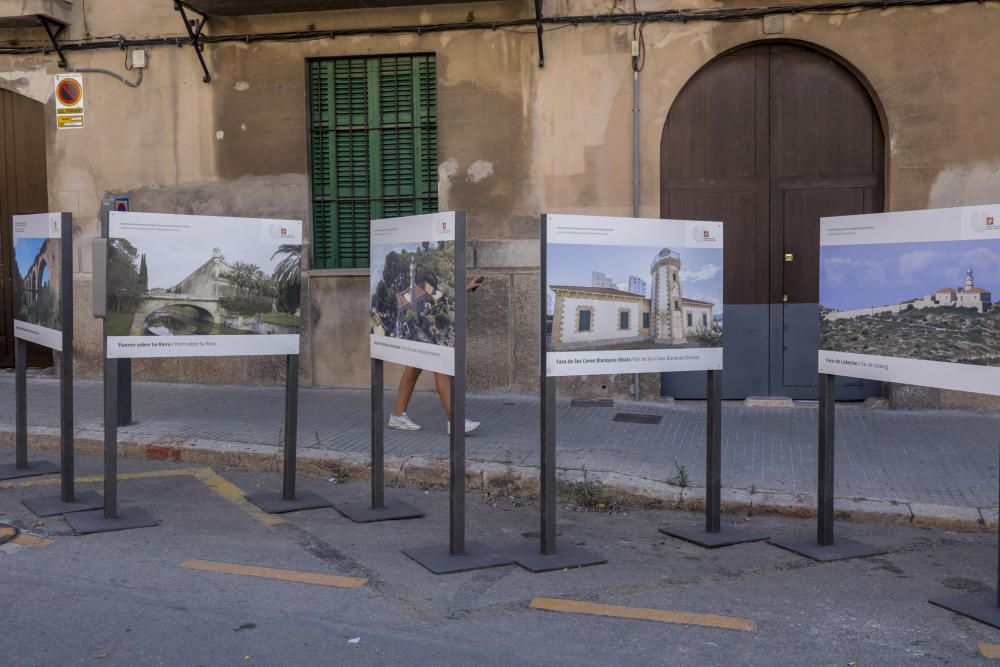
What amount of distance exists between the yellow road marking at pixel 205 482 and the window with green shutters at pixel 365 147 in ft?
12.6

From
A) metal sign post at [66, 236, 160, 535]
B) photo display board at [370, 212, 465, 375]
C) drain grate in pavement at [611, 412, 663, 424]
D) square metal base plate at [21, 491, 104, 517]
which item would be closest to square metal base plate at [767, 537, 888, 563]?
photo display board at [370, 212, 465, 375]

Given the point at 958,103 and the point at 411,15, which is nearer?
the point at 958,103

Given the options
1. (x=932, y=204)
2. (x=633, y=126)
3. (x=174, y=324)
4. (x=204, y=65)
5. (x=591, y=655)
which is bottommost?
(x=591, y=655)

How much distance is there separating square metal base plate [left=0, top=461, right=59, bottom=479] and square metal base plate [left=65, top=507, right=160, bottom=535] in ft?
4.82

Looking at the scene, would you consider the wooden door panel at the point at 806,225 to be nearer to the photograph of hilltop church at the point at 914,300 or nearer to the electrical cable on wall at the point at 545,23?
the electrical cable on wall at the point at 545,23

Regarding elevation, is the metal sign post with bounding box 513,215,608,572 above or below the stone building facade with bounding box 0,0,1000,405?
below

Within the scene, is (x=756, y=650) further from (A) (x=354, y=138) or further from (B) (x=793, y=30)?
(A) (x=354, y=138)

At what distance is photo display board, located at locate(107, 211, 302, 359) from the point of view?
6113 mm

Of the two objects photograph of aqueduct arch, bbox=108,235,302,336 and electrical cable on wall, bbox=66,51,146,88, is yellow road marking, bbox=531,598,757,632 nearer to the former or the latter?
photograph of aqueduct arch, bbox=108,235,302,336

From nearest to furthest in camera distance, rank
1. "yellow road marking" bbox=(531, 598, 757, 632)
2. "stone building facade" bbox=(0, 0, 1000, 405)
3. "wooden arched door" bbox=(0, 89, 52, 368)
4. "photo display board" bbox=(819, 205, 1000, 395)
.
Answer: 1. "yellow road marking" bbox=(531, 598, 757, 632)
2. "photo display board" bbox=(819, 205, 1000, 395)
3. "stone building facade" bbox=(0, 0, 1000, 405)
4. "wooden arched door" bbox=(0, 89, 52, 368)

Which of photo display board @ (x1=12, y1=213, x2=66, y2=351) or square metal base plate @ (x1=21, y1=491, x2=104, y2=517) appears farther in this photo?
photo display board @ (x1=12, y1=213, x2=66, y2=351)

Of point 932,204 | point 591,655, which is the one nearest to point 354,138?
point 932,204

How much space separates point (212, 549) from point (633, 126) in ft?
20.8

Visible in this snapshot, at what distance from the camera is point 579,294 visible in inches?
213
